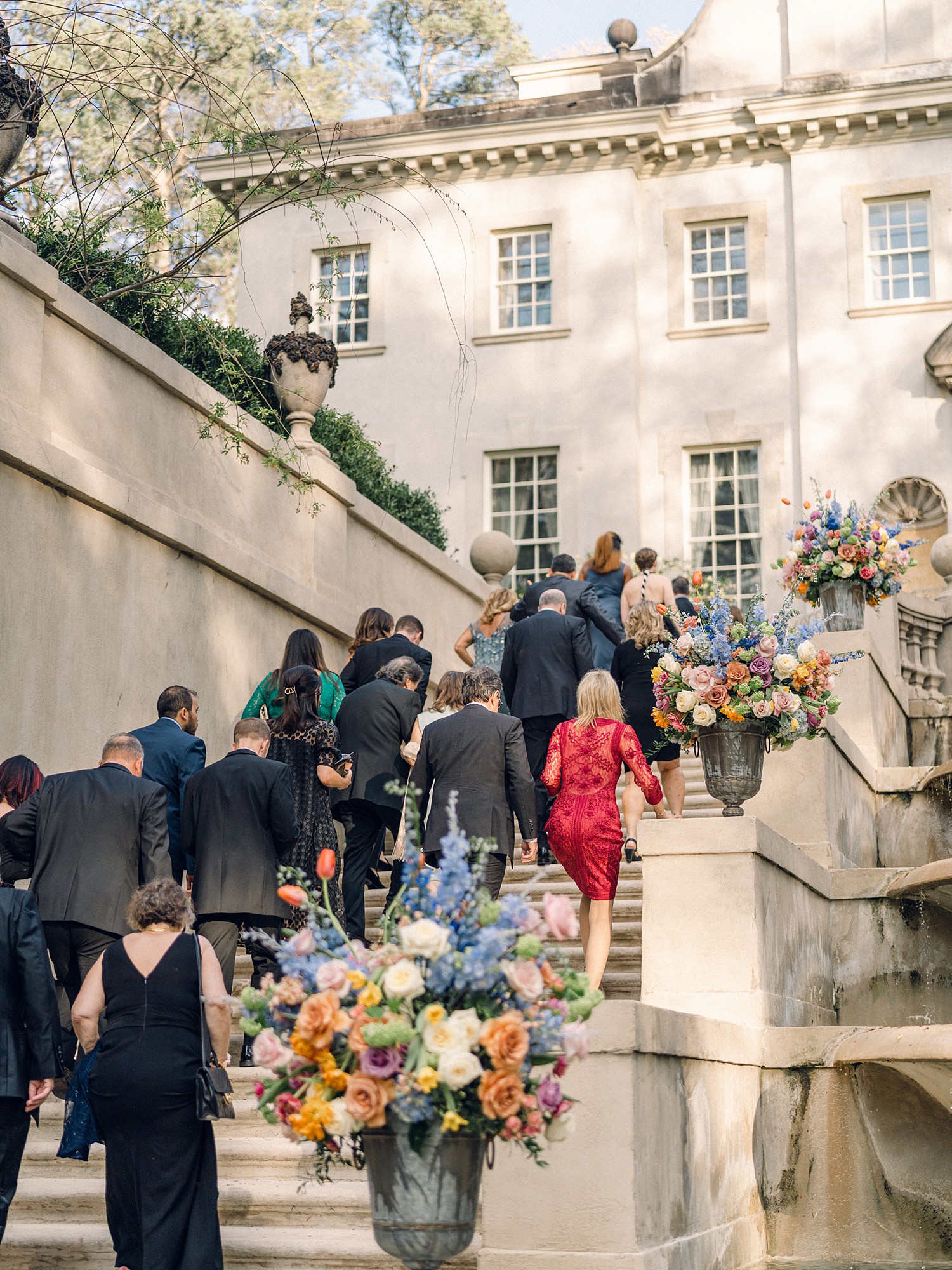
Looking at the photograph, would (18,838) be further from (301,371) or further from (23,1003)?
(301,371)

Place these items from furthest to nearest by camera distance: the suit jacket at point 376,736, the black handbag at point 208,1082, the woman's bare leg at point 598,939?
the suit jacket at point 376,736
the woman's bare leg at point 598,939
the black handbag at point 208,1082

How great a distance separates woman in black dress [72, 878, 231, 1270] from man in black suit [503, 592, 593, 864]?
4.87m

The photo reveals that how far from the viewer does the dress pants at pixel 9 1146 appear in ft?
19.2

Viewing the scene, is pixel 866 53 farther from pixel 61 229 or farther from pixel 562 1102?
pixel 562 1102

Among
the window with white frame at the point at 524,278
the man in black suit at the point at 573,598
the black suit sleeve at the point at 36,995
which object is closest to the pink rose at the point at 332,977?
the black suit sleeve at the point at 36,995

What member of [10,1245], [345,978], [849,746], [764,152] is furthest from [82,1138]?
[764,152]

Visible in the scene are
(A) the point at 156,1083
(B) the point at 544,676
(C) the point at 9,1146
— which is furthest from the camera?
(B) the point at 544,676

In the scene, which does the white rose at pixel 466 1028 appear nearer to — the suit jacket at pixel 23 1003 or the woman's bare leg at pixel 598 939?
the suit jacket at pixel 23 1003

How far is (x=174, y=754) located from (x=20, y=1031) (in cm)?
249

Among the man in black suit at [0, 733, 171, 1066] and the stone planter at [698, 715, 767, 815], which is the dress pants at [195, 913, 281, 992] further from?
the stone planter at [698, 715, 767, 815]

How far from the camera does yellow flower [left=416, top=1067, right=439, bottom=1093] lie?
12.7 ft

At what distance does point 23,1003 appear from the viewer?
596 centimetres

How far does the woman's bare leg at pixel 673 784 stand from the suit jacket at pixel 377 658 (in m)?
1.63

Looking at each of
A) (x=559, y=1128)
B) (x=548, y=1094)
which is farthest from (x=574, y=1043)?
(x=559, y=1128)
